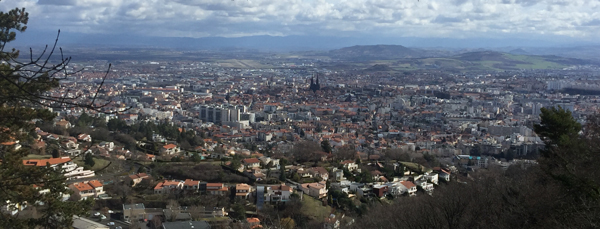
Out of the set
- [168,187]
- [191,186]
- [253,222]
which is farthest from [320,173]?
[253,222]

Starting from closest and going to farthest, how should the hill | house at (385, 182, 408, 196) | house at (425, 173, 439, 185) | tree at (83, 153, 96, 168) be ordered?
house at (385, 182, 408, 196), tree at (83, 153, 96, 168), house at (425, 173, 439, 185), the hill

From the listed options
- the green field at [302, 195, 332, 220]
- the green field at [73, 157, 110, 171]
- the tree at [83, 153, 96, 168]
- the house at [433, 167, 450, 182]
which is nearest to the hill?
the house at [433, 167, 450, 182]

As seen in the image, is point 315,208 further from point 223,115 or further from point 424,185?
point 223,115

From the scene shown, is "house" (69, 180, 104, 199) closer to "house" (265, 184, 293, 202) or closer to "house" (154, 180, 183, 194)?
"house" (154, 180, 183, 194)

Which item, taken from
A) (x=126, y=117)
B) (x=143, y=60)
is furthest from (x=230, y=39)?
(x=126, y=117)

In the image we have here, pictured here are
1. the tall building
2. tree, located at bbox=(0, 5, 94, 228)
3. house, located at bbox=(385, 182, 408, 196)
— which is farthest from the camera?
the tall building

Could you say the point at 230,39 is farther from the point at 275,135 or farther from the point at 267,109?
the point at 275,135
